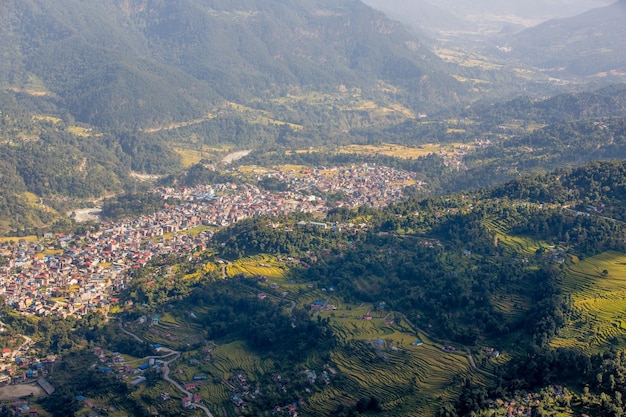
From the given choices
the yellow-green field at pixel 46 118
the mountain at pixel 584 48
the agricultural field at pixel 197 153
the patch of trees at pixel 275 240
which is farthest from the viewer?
the mountain at pixel 584 48

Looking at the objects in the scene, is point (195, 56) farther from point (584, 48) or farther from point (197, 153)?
point (584, 48)

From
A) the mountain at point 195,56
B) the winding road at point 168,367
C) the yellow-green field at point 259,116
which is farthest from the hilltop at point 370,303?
the mountain at point 195,56

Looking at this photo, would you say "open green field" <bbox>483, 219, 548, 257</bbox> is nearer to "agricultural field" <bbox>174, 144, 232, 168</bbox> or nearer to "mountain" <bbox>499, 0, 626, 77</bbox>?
"agricultural field" <bbox>174, 144, 232, 168</bbox>

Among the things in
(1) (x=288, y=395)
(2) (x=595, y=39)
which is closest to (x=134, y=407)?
(1) (x=288, y=395)

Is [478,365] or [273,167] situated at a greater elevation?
[478,365]

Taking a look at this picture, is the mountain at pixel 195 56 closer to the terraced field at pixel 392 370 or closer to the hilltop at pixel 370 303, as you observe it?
the hilltop at pixel 370 303

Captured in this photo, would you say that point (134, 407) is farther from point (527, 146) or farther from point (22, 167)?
point (527, 146)
